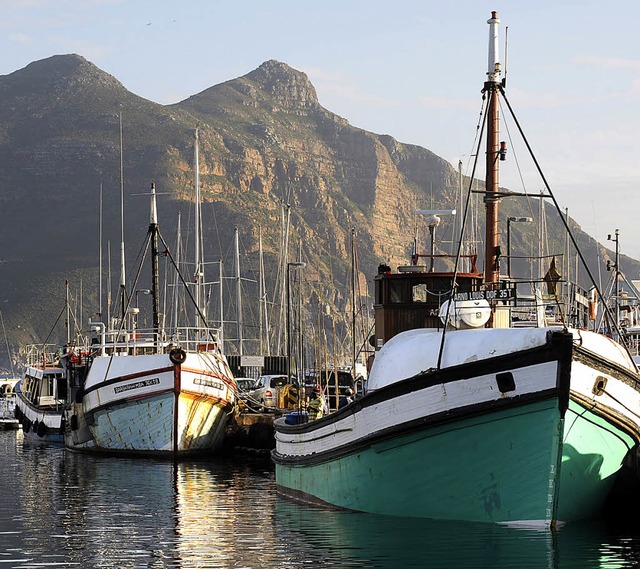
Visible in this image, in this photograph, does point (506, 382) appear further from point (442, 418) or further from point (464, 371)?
point (442, 418)

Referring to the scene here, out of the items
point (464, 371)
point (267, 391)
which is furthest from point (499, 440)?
point (267, 391)

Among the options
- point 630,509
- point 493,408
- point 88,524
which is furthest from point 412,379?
point 88,524

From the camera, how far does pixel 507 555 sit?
62.9 ft

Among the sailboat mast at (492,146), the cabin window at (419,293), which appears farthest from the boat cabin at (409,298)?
the sailboat mast at (492,146)

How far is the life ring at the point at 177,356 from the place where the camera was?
4059 centimetres

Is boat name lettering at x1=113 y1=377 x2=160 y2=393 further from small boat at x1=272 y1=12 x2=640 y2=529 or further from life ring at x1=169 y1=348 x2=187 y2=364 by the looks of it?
small boat at x1=272 y1=12 x2=640 y2=529

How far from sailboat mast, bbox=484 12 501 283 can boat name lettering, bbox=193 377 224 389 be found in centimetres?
1794

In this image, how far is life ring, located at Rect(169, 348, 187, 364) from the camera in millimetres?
40594

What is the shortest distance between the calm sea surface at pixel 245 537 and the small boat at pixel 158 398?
966 centimetres

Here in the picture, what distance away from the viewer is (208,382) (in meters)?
42.1

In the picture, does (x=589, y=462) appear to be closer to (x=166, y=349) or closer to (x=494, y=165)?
(x=494, y=165)

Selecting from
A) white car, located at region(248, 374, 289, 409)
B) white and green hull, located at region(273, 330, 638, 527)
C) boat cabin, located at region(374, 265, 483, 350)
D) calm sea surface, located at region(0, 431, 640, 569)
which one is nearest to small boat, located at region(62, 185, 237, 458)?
white car, located at region(248, 374, 289, 409)

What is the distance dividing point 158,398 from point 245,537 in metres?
19.2

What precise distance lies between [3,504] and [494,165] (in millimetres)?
13817
